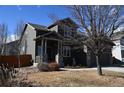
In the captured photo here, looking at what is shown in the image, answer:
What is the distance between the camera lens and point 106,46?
934cm

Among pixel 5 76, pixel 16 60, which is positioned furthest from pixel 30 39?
pixel 5 76

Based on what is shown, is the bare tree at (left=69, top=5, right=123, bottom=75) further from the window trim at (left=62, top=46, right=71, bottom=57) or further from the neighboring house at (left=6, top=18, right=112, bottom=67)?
the window trim at (left=62, top=46, right=71, bottom=57)

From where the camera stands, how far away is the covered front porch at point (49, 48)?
50.8 ft

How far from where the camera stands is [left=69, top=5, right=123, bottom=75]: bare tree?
8805 millimetres

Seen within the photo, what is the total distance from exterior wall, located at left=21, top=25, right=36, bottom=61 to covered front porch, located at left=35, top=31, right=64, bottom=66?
0.58 metres

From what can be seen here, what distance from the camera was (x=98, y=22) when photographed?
29.5 ft

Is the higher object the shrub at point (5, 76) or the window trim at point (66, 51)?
the window trim at point (66, 51)

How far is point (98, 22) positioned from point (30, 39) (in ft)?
31.4

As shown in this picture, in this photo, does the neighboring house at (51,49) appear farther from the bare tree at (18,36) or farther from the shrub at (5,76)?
the shrub at (5,76)

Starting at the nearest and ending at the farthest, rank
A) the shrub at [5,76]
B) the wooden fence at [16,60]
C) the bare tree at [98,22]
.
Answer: the shrub at [5,76] < the bare tree at [98,22] < the wooden fence at [16,60]

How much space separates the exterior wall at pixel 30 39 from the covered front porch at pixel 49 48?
585 mm

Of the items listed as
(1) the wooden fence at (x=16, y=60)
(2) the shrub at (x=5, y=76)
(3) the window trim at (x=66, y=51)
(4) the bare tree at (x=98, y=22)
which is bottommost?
(2) the shrub at (x=5, y=76)

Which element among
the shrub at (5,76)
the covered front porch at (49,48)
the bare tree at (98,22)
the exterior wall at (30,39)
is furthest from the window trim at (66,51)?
the shrub at (5,76)

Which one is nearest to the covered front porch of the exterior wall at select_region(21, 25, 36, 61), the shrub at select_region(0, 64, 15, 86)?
the exterior wall at select_region(21, 25, 36, 61)
